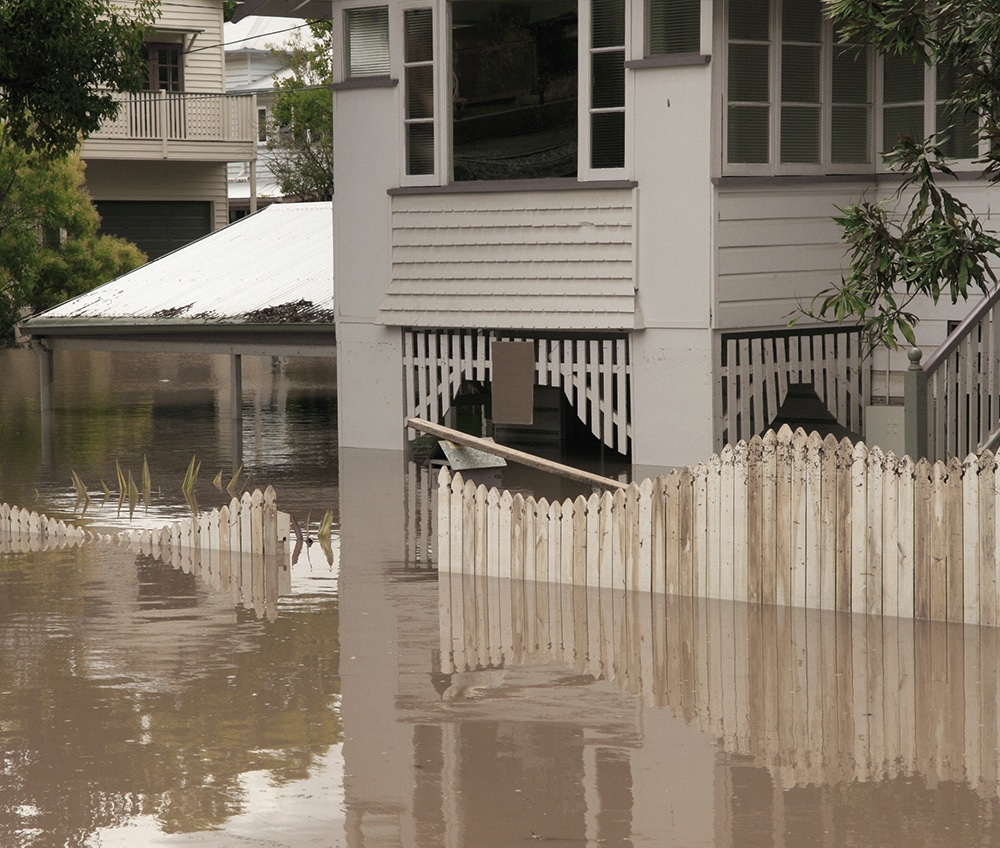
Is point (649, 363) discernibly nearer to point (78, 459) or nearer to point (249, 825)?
point (78, 459)

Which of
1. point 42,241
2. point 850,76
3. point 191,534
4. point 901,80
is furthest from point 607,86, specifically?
point 42,241

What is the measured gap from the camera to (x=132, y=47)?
20.0 meters

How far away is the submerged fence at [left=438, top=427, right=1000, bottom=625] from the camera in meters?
9.44

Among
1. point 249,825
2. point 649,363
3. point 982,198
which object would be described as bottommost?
point 249,825

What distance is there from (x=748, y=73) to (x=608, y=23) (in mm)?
1512

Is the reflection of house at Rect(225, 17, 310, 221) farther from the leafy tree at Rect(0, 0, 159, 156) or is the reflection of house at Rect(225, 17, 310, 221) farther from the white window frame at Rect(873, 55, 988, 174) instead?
the white window frame at Rect(873, 55, 988, 174)

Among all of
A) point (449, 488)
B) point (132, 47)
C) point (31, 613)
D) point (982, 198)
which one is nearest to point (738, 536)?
point (449, 488)

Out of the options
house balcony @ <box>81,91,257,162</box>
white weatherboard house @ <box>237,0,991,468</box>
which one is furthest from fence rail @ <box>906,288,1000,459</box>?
house balcony @ <box>81,91,257,162</box>

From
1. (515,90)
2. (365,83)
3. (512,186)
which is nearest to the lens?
(512,186)

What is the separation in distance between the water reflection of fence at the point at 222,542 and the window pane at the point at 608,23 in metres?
6.62

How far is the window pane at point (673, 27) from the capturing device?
15867mm

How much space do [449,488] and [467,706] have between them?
3195 millimetres

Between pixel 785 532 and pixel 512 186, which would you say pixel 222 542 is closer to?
pixel 785 532

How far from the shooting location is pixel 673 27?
16016 mm
